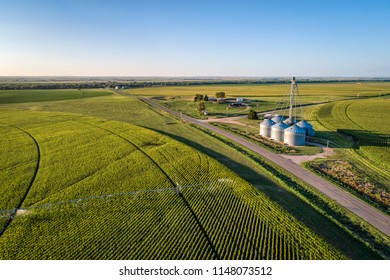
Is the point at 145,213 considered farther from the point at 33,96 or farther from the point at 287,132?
the point at 33,96

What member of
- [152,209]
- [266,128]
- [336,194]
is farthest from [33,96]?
[336,194]

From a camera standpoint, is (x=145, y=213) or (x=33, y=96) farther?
(x=33, y=96)

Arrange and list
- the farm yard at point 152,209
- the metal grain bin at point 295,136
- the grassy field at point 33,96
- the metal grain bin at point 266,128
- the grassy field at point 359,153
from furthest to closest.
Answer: the grassy field at point 33,96 → the metal grain bin at point 266,128 → the metal grain bin at point 295,136 → the grassy field at point 359,153 → the farm yard at point 152,209

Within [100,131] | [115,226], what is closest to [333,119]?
[100,131]

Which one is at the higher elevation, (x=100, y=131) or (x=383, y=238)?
(x=100, y=131)

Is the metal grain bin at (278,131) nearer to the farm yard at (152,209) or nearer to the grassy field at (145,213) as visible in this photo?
the farm yard at (152,209)

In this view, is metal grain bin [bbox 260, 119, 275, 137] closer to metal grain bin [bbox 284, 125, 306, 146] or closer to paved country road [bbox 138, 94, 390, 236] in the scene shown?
metal grain bin [bbox 284, 125, 306, 146]

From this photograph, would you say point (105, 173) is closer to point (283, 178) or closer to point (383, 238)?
point (283, 178)

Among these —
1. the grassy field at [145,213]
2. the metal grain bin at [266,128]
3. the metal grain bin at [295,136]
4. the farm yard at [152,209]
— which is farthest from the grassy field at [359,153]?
the grassy field at [145,213]
